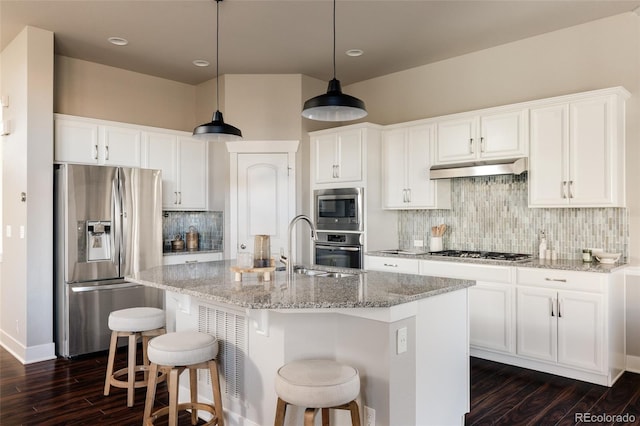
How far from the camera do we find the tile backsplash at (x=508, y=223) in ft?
12.7

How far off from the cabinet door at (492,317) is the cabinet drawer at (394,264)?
60cm

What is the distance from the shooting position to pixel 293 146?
5.37 m

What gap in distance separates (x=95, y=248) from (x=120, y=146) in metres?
1.16

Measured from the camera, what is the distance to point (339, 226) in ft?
16.7

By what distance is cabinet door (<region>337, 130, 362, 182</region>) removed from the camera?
16.1 feet

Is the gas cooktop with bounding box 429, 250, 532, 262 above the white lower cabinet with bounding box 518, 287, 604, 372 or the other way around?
above

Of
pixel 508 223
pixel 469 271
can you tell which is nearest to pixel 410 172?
pixel 508 223

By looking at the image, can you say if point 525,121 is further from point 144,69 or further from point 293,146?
point 144,69

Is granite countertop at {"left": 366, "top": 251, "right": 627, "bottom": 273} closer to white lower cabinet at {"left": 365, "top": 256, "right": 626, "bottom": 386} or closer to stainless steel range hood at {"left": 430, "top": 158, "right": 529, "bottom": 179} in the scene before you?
white lower cabinet at {"left": 365, "top": 256, "right": 626, "bottom": 386}

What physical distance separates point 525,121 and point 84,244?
4113 mm

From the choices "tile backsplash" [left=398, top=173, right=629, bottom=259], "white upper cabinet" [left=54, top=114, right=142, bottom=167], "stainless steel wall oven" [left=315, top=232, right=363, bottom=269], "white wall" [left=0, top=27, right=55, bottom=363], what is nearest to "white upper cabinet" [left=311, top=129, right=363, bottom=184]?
"stainless steel wall oven" [left=315, top=232, right=363, bottom=269]

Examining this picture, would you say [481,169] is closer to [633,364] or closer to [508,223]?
[508,223]

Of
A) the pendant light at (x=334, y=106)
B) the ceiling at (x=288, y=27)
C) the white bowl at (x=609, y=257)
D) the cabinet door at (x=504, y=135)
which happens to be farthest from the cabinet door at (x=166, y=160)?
the white bowl at (x=609, y=257)

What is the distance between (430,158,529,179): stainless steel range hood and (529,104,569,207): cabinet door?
11 centimetres
